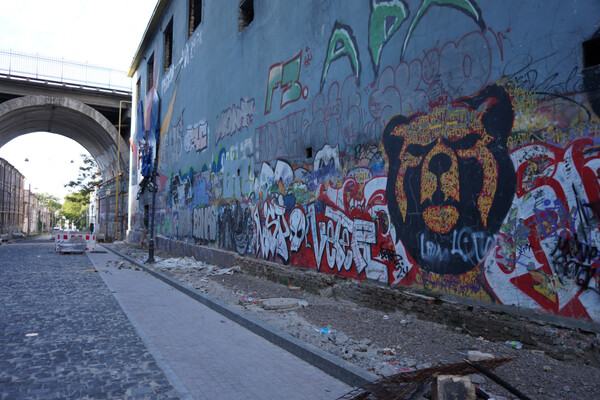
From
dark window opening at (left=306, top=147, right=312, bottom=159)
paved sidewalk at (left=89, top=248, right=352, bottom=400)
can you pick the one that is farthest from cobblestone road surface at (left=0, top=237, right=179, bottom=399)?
dark window opening at (left=306, top=147, right=312, bottom=159)

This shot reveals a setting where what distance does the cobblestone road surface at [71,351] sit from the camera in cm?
394

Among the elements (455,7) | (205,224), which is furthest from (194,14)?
(455,7)

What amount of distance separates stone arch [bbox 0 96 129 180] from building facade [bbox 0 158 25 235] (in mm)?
9282

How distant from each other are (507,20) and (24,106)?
31111 mm

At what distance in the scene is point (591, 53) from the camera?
4395 mm

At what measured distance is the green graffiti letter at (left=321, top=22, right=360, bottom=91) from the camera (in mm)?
7895

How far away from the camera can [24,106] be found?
27.9 metres

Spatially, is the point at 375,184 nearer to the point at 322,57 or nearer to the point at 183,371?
the point at 322,57

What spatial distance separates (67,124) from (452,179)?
3740 centimetres

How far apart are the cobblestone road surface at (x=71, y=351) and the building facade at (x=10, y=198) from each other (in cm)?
4362

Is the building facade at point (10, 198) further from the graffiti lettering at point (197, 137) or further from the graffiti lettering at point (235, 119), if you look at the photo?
the graffiti lettering at point (235, 119)

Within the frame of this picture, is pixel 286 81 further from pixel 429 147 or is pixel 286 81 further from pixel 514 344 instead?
pixel 514 344

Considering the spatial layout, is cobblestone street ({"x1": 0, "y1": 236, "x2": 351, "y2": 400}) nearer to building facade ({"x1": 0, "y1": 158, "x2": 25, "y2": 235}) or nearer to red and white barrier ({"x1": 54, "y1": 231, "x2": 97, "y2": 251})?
red and white barrier ({"x1": 54, "y1": 231, "x2": 97, "y2": 251})

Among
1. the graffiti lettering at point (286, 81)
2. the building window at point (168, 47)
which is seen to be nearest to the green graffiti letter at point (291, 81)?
the graffiti lettering at point (286, 81)
